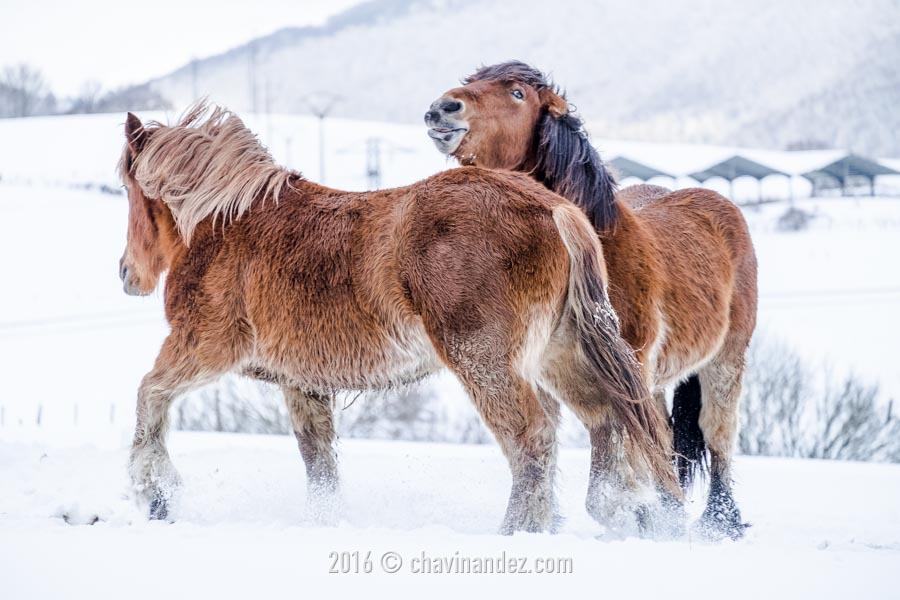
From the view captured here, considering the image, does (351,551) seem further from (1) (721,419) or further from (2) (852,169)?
(2) (852,169)

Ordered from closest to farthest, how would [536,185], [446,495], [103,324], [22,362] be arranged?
1. [536,185]
2. [446,495]
3. [22,362]
4. [103,324]

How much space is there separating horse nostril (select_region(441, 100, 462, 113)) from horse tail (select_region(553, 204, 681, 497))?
1.09 metres

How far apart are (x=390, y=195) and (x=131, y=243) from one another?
1794 millimetres

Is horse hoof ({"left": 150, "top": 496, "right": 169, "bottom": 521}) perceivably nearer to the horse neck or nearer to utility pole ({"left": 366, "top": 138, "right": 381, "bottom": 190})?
the horse neck

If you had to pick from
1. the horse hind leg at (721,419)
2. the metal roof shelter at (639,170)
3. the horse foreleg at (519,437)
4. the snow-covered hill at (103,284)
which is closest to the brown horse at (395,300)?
the horse foreleg at (519,437)

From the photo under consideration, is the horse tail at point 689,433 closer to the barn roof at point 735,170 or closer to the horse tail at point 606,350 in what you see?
the horse tail at point 606,350

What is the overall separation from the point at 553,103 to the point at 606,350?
67.4 inches

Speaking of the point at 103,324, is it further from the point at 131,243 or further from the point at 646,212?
the point at 646,212

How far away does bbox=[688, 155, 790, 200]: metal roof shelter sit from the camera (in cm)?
3955

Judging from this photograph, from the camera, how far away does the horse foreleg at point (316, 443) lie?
16.2 feet

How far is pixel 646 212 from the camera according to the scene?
5.25 m

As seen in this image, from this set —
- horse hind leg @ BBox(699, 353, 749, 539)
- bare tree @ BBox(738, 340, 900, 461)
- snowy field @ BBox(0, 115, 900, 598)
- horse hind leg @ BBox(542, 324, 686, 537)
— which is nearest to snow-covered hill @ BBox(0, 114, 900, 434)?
snowy field @ BBox(0, 115, 900, 598)

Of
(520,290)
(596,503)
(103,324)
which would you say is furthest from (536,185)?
(103,324)

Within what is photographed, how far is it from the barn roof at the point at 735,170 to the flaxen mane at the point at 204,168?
121ft
